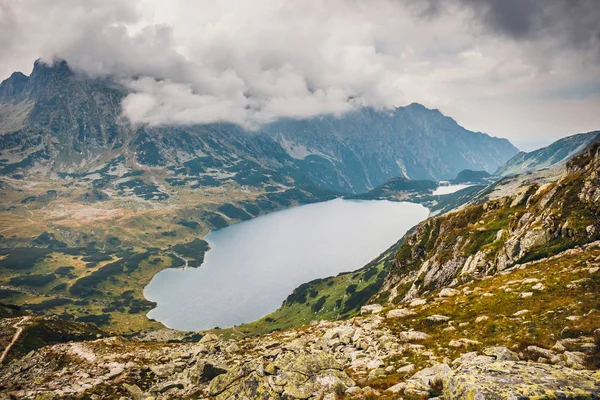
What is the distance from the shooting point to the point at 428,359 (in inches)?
971

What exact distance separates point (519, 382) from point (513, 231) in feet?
185

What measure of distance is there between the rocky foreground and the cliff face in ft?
25.0

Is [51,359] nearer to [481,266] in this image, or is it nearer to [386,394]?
[386,394]

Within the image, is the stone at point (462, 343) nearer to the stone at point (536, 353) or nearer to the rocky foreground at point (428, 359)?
the rocky foreground at point (428, 359)

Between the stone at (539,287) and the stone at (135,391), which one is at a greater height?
the stone at (539,287)

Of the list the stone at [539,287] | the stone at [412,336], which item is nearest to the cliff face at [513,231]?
the stone at [539,287]

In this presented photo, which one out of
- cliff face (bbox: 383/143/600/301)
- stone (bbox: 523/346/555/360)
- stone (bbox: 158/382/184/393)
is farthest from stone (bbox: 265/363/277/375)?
cliff face (bbox: 383/143/600/301)

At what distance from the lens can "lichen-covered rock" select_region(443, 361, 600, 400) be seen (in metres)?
12.2

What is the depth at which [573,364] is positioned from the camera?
55.9 feet

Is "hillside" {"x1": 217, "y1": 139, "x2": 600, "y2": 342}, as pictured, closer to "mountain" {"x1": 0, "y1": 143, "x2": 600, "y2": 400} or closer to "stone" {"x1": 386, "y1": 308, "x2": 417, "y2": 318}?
"mountain" {"x1": 0, "y1": 143, "x2": 600, "y2": 400}

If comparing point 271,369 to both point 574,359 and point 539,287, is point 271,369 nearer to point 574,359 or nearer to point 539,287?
point 574,359

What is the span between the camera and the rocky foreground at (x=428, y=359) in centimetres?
Answer: 1516

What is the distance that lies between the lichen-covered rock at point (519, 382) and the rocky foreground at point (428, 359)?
44 millimetres

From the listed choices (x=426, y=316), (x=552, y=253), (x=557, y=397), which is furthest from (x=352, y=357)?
(x=552, y=253)
